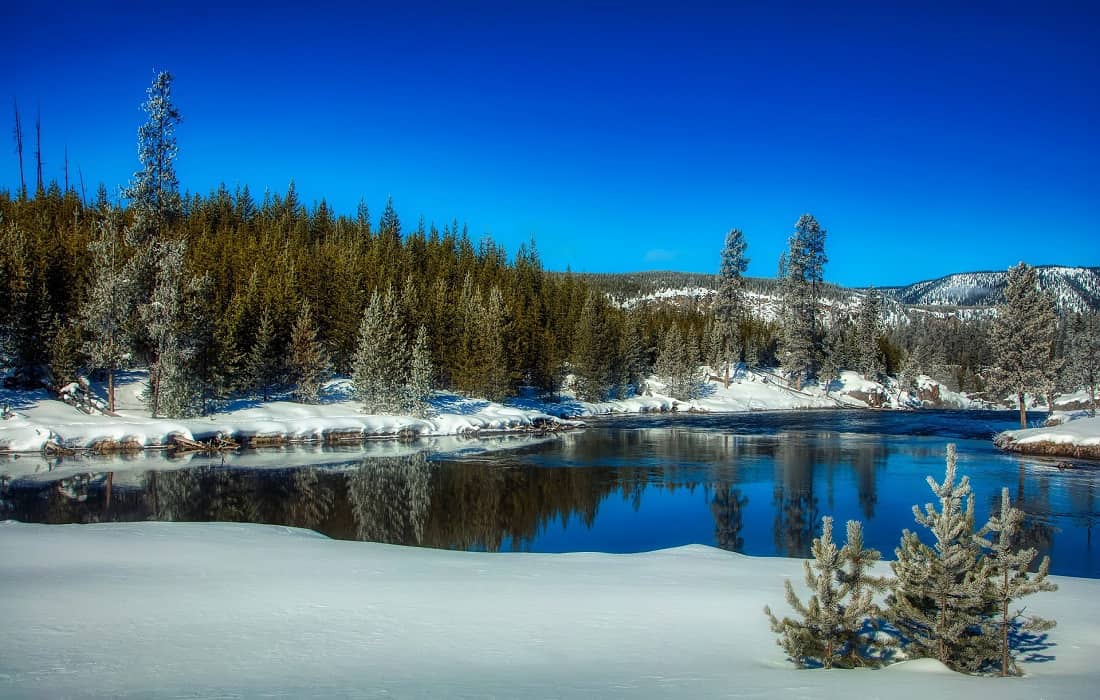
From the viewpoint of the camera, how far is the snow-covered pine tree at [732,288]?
94.1 m

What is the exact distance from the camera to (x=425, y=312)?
201 feet

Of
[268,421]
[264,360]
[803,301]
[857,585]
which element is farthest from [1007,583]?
[803,301]

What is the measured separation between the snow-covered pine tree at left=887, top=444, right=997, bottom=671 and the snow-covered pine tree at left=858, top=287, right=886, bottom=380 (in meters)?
91.9

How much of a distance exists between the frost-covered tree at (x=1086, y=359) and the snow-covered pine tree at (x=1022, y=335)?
30140 millimetres

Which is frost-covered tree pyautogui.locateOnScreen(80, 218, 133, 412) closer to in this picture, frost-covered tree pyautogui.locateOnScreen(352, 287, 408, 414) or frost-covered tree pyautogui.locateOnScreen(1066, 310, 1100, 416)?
frost-covered tree pyautogui.locateOnScreen(352, 287, 408, 414)

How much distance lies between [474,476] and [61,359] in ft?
93.3

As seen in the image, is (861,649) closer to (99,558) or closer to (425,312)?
(99,558)

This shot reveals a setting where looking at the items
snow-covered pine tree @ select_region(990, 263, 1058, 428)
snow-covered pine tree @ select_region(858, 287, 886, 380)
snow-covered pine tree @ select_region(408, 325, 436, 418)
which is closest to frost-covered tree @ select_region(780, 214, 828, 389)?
snow-covered pine tree @ select_region(858, 287, 886, 380)

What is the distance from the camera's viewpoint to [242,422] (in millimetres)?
40594

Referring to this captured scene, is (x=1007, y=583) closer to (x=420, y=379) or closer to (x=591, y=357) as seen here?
(x=420, y=379)

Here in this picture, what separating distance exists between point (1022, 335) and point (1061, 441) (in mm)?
12287

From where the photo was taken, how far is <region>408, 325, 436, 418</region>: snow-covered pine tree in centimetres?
4769

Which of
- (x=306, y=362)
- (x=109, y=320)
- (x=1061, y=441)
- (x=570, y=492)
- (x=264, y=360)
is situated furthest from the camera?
(x=306, y=362)

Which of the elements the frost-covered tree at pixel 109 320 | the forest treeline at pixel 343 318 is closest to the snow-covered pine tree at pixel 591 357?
the forest treeline at pixel 343 318
